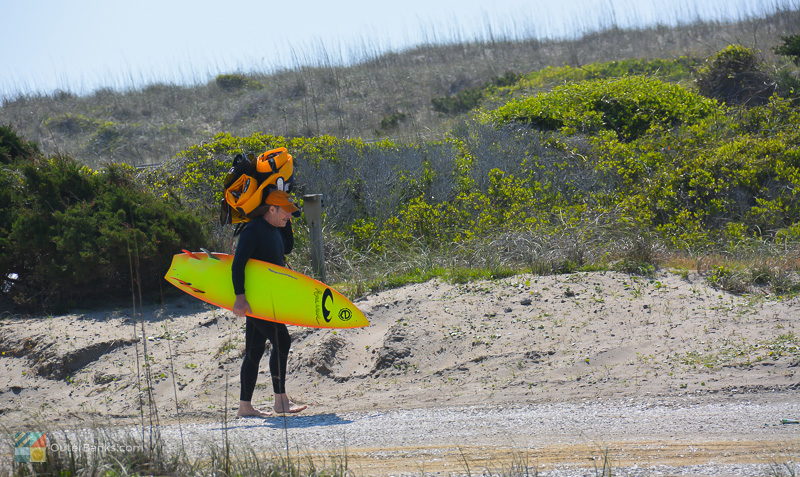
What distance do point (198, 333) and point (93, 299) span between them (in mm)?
1826

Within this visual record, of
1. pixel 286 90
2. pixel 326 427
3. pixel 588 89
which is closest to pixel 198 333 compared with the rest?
pixel 326 427

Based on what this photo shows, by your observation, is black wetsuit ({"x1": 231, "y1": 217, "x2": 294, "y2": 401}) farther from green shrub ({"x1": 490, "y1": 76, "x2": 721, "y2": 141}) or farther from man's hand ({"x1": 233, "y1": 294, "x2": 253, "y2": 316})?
green shrub ({"x1": 490, "y1": 76, "x2": 721, "y2": 141})

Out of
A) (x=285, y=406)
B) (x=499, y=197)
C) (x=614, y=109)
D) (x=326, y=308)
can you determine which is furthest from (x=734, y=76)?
(x=285, y=406)

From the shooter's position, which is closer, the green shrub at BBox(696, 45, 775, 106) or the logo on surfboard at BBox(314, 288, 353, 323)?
the logo on surfboard at BBox(314, 288, 353, 323)

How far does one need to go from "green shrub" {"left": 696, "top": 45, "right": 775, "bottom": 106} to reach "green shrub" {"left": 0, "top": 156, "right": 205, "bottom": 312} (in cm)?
1173

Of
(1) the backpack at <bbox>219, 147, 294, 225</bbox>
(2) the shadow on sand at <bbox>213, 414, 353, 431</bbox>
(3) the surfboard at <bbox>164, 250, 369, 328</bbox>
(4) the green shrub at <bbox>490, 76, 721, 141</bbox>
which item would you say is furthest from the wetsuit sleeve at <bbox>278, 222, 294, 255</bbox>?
(4) the green shrub at <bbox>490, 76, 721, 141</bbox>

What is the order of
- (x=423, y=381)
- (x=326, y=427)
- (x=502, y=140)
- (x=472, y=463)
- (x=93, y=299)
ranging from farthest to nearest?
(x=502, y=140), (x=93, y=299), (x=423, y=381), (x=326, y=427), (x=472, y=463)

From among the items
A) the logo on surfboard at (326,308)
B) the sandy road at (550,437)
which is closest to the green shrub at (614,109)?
the logo on surfboard at (326,308)

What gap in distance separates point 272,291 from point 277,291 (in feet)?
0.17

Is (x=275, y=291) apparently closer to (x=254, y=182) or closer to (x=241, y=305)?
(x=241, y=305)

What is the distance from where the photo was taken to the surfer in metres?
6.08

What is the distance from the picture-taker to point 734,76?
16.5 metres

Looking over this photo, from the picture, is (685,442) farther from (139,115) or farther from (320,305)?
(139,115)

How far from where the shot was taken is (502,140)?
1399cm
